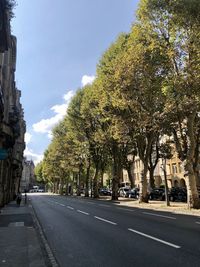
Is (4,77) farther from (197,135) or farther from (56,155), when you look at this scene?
(56,155)

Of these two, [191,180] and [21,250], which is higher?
[191,180]

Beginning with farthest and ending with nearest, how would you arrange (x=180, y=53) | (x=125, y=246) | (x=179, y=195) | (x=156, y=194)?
(x=156, y=194)
(x=179, y=195)
(x=180, y=53)
(x=125, y=246)

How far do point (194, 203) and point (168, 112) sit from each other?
6.79m

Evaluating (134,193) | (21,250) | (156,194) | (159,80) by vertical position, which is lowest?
(21,250)

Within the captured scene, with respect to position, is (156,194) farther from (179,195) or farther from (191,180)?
(191,180)

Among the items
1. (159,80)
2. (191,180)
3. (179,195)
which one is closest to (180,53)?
(159,80)

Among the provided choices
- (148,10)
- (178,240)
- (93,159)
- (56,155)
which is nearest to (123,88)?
(148,10)

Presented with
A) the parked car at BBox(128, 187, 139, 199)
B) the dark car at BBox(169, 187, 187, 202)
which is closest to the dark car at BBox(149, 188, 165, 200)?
the dark car at BBox(169, 187, 187, 202)

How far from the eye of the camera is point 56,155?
7238 centimetres

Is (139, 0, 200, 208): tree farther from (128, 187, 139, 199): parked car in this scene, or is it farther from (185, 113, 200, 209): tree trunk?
(128, 187, 139, 199): parked car

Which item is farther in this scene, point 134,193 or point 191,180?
point 134,193

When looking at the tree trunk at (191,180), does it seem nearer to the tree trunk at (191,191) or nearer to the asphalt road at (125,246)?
the tree trunk at (191,191)

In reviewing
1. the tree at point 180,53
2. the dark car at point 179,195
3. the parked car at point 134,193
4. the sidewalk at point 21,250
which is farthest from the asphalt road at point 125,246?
the parked car at point 134,193

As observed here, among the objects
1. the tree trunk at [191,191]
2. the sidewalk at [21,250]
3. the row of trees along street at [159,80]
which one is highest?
the row of trees along street at [159,80]
